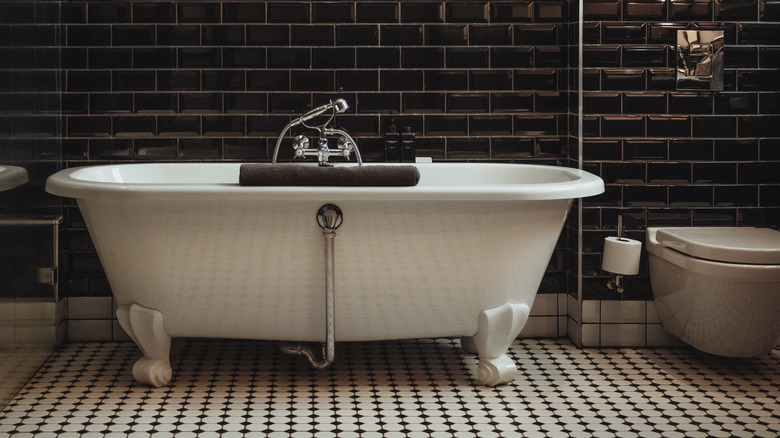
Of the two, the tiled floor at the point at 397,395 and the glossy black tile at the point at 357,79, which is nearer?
the tiled floor at the point at 397,395

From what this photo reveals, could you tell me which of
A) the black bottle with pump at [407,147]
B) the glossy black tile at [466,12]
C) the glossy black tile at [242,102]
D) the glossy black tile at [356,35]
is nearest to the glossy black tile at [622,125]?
the glossy black tile at [466,12]

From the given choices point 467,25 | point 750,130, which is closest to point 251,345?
point 467,25

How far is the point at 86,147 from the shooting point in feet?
12.1

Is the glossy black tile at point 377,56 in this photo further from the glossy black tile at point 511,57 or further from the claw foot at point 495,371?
the claw foot at point 495,371

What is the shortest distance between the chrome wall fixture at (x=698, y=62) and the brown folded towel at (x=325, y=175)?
1.47m

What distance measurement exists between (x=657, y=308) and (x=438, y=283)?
1121mm

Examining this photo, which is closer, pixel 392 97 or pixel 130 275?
pixel 130 275

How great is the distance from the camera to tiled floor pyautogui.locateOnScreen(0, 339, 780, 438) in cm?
265

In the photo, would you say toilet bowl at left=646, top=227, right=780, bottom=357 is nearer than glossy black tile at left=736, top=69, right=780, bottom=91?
Yes

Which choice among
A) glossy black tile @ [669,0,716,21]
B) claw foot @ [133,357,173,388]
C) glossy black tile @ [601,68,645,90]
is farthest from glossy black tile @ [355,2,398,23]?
claw foot @ [133,357,173,388]

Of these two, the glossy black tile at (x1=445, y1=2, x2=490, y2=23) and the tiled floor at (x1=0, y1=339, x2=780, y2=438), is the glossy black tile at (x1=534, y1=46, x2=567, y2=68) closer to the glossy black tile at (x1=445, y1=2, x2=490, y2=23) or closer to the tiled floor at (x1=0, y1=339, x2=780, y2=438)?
the glossy black tile at (x1=445, y1=2, x2=490, y2=23)

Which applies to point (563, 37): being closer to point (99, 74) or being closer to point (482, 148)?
point (482, 148)

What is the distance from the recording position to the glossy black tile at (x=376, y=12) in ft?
12.1

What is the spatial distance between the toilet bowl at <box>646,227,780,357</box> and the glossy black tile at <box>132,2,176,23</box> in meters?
2.25
